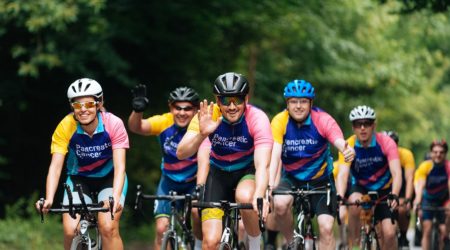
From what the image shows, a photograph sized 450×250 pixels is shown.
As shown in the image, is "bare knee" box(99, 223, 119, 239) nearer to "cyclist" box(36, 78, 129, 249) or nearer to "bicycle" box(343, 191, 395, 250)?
"cyclist" box(36, 78, 129, 249)

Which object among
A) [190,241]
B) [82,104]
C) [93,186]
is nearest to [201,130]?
[82,104]

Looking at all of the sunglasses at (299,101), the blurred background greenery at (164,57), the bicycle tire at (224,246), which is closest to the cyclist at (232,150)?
the bicycle tire at (224,246)

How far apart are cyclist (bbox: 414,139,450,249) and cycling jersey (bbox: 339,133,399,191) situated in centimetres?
280

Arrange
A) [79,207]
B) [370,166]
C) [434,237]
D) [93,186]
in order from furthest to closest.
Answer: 1. [434,237]
2. [370,166]
3. [93,186]
4. [79,207]

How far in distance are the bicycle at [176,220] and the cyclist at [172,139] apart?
0.32 metres

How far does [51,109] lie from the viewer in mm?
20641

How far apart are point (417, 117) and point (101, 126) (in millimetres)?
27048

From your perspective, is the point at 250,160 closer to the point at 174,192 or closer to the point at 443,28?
the point at 174,192

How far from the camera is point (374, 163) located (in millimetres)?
14227

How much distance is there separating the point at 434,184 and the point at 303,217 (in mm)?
6967

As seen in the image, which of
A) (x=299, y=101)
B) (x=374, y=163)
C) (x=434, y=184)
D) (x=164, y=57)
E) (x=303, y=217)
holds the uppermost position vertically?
(x=164, y=57)

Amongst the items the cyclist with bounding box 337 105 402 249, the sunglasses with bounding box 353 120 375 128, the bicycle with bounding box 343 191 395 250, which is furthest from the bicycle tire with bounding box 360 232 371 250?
the sunglasses with bounding box 353 120 375 128

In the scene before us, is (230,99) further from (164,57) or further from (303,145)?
(164,57)

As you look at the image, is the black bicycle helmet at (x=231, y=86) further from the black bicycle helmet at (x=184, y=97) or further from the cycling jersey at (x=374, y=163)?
the cycling jersey at (x=374, y=163)
